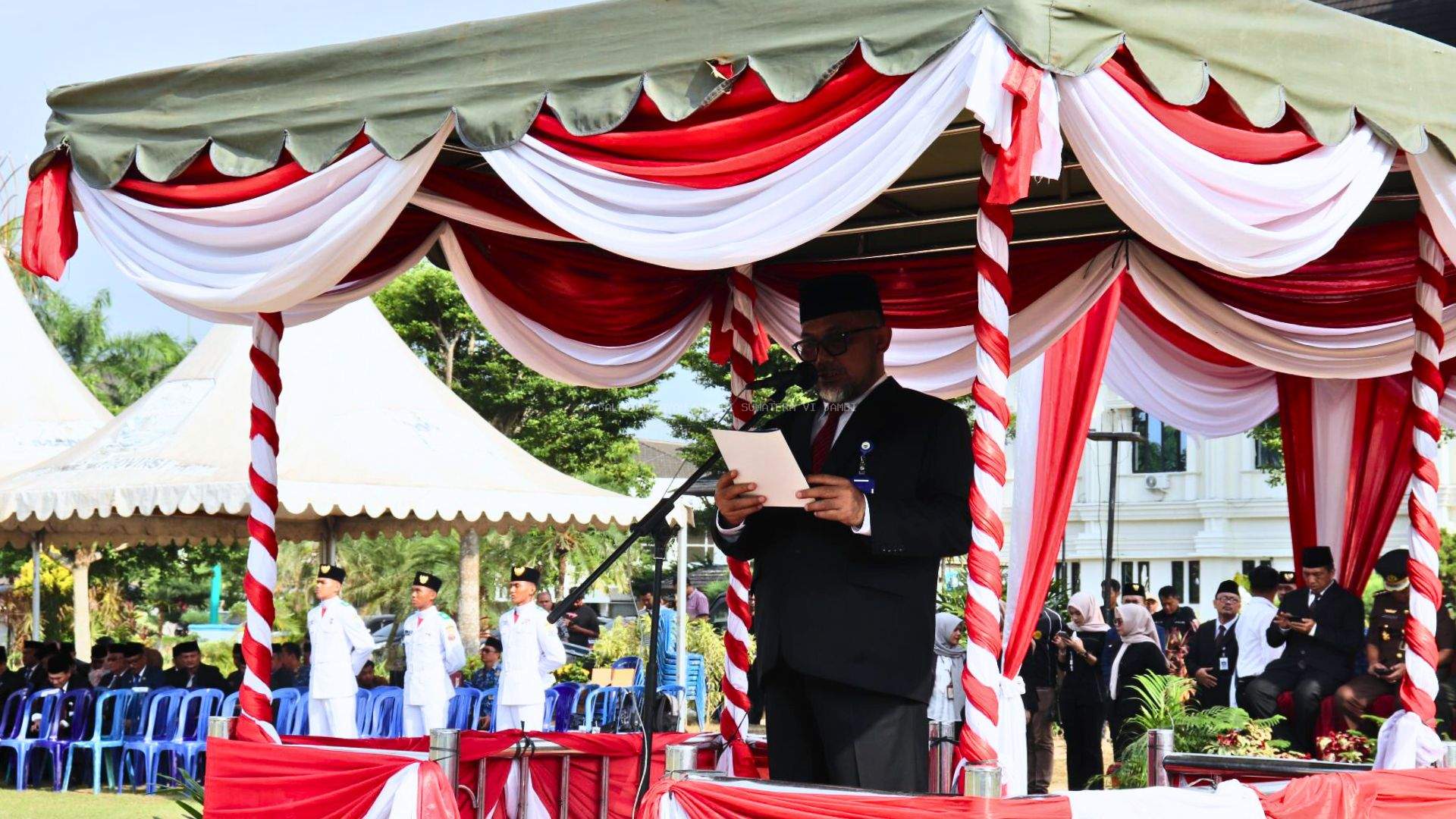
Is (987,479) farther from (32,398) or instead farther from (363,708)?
(32,398)

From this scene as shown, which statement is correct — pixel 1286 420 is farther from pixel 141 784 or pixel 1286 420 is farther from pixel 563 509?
pixel 141 784

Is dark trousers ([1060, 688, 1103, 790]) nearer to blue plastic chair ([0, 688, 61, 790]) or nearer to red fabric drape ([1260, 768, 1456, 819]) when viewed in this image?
red fabric drape ([1260, 768, 1456, 819])

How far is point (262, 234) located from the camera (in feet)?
15.8

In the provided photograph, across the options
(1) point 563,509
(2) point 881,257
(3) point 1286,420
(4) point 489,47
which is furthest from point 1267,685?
(1) point 563,509

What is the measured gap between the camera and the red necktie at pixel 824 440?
466 cm

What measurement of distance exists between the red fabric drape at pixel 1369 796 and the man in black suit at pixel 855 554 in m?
1.09

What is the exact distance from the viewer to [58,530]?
1634cm

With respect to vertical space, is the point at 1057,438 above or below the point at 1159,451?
below

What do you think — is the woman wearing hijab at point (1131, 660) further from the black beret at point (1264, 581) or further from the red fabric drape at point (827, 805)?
the red fabric drape at point (827, 805)

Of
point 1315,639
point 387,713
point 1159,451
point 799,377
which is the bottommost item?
point 387,713

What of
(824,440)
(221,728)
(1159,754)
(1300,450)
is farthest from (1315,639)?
(221,728)

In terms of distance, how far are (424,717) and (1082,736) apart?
5.33 meters

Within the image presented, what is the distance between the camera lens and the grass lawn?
10773 millimetres

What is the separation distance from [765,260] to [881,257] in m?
0.57
